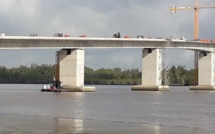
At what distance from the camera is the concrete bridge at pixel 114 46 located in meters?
120

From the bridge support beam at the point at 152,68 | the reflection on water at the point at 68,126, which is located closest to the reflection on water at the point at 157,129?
the reflection on water at the point at 68,126

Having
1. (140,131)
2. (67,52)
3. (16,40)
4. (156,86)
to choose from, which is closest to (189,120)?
(140,131)

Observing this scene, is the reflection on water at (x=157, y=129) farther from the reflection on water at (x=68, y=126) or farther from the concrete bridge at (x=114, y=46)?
the concrete bridge at (x=114, y=46)

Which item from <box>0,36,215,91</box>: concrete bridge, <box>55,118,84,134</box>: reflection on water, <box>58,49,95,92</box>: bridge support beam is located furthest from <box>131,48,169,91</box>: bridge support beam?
<box>55,118,84,134</box>: reflection on water

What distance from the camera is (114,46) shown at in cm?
14150

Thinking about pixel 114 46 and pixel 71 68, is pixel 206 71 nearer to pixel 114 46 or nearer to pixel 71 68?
pixel 114 46

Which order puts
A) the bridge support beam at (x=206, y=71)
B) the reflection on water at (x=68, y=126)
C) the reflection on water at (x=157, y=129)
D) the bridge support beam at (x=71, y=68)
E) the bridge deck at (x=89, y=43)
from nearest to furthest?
the reflection on water at (x=68, y=126)
the reflection on water at (x=157, y=129)
the bridge deck at (x=89, y=43)
the bridge support beam at (x=71, y=68)
the bridge support beam at (x=206, y=71)

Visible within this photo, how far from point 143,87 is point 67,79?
30.8 m

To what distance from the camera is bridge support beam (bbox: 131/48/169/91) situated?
15325 cm

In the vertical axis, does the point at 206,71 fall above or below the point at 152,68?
below

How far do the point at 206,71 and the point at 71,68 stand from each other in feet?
188

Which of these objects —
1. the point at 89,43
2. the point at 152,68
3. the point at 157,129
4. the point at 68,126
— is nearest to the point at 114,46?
the point at 89,43

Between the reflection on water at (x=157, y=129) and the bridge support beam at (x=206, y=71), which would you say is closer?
the reflection on water at (x=157, y=129)

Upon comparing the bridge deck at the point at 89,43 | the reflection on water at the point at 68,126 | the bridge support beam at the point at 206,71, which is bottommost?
the reflection on water at the point at 68,126
